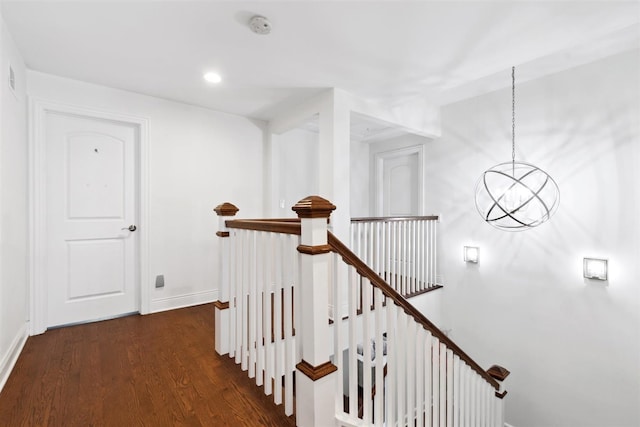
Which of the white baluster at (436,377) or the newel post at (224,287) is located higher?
the newel post at (224,287)

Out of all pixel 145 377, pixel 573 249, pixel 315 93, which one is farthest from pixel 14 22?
pixel 573 249

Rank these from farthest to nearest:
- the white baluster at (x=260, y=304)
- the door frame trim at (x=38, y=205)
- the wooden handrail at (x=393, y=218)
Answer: the wooden handrail at (x=393, y=218) < the door frame trim at (x=38, y=205) < the white baluster at (x=260, y=304)

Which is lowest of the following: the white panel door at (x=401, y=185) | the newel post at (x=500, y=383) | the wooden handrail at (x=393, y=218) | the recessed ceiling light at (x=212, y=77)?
the newel post at (x=500, y=383)

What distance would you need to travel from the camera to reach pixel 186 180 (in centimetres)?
323

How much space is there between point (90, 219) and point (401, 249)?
3345mm

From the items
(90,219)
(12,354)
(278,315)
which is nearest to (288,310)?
(278,315)

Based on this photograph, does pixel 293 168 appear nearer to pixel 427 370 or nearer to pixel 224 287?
pixel 224 287

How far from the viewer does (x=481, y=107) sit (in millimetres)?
3682

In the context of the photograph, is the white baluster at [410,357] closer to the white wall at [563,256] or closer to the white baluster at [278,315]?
the white baluster at [278,315]

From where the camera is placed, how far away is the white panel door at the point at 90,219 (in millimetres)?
2594

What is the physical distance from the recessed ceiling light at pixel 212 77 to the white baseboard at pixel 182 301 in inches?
90.1

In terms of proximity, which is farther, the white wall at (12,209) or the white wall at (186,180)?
the white wall at (186,180)

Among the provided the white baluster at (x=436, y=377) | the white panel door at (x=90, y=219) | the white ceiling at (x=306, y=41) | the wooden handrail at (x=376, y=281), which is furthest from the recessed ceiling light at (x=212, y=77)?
the white baluster at (x=436, y=377)

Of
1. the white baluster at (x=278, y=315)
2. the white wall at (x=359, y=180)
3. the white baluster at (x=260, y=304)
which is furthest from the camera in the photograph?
the white wall at (x=359, y=180)
